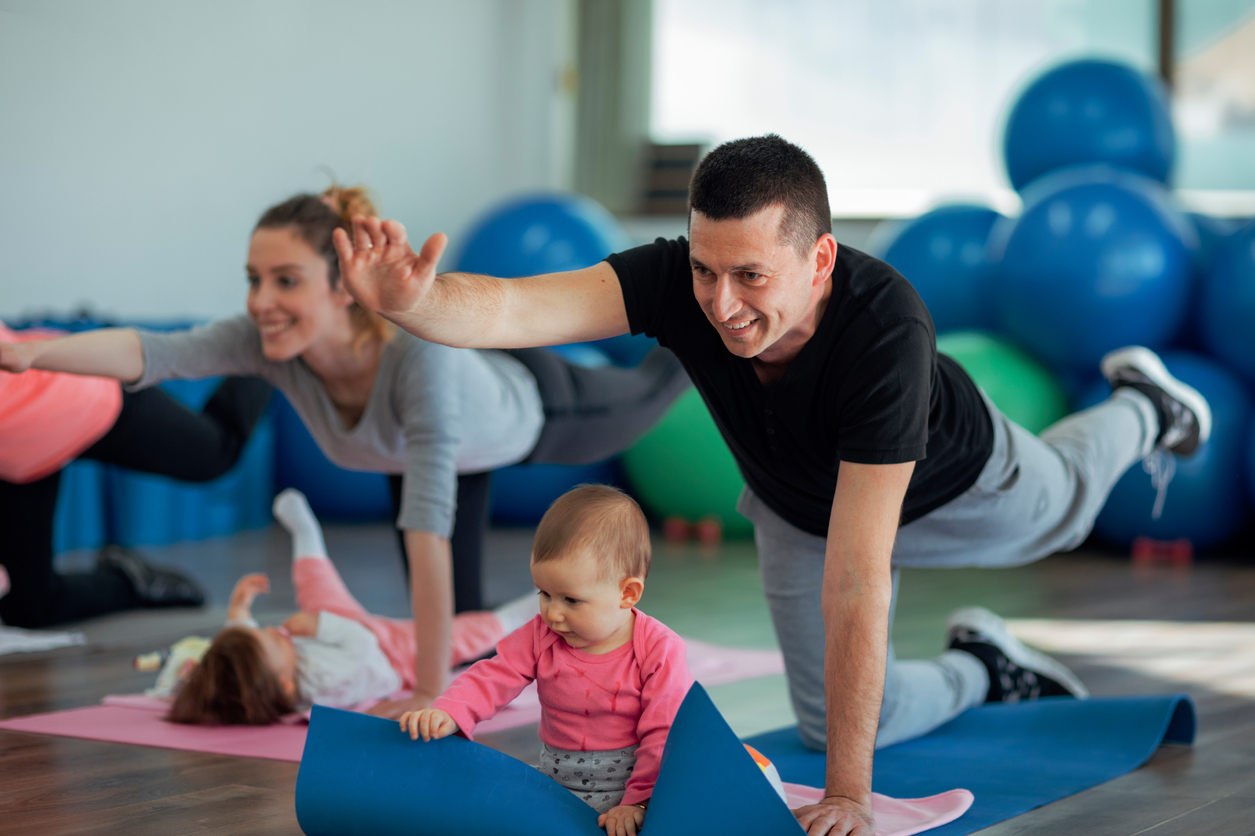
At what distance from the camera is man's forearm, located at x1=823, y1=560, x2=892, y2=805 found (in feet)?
4.37

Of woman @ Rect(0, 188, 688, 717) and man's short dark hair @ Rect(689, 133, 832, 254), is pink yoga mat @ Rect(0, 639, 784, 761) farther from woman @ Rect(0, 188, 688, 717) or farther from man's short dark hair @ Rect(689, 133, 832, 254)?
man's short dark hair @ Rect(689, 133, 832, 254)

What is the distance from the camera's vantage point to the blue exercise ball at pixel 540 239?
4.63 m

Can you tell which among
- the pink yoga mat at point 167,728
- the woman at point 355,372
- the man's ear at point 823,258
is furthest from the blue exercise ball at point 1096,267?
the man's ear at point 823,258

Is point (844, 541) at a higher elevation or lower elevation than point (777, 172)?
lower

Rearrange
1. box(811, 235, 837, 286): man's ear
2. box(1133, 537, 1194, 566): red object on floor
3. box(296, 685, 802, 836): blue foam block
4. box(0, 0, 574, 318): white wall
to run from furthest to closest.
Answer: box(0, 0, 574, 318): white wall < box(1133, 537, 1194, 566): red object on floor < box(811, 235, 837, 286): man's ear < box(296, 685, 802, 836): blue foam block

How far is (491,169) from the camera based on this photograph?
6.23 metres

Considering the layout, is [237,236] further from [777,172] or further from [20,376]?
[777,172]

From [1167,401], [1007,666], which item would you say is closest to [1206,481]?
[1167,401]

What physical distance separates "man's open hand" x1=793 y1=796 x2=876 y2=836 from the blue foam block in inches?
3.7

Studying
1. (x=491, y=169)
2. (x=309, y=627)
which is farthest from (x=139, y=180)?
(x=309, y=627)

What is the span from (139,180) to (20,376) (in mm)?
2249

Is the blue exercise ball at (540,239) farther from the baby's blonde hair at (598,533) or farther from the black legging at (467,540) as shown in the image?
the baby's blonde hair at (598,533)

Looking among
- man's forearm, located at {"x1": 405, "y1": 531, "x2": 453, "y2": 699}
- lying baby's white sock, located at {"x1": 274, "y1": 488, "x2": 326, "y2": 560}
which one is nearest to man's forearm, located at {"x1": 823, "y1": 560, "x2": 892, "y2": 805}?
man's forearm, located at {"x1": 405, "y1": 531, "x2": 453, "y2": 699}

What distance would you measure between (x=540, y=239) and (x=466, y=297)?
327 cm
